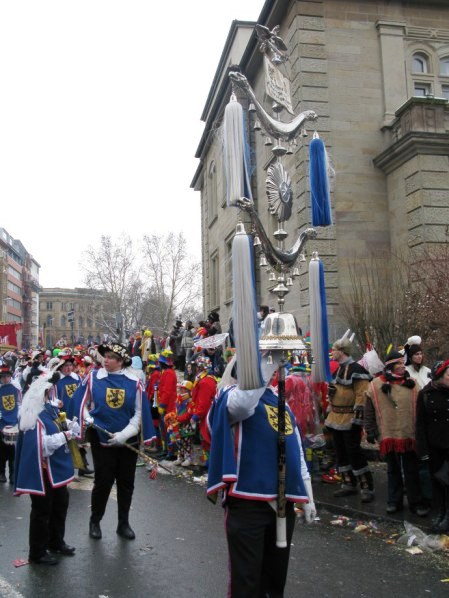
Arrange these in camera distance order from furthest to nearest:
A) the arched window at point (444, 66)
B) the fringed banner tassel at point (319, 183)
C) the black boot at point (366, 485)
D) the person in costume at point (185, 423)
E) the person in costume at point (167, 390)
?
the arched window at point (444, 66) → the person in costume at point (167, 390) → the person in costume at point (185, 423) → the black boot at point (366, 485) → the fringed banner tassel at point (319, 183)

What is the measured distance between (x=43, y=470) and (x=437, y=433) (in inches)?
162

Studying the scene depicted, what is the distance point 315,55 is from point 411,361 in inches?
480

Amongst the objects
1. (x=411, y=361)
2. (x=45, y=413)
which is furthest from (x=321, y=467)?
(x=45, y=413)

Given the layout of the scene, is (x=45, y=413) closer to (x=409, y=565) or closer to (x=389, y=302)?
(x=409, y=565)

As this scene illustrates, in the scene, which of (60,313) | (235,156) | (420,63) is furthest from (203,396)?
(60,313)

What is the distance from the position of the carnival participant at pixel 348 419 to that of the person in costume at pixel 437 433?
3.81 feet

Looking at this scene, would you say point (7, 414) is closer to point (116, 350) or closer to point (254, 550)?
point (116, 350)

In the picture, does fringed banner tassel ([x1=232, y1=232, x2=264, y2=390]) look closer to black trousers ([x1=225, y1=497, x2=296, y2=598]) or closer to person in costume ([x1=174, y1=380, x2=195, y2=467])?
black trousers ([x1=225, y1=497, x2=296, y2=598])

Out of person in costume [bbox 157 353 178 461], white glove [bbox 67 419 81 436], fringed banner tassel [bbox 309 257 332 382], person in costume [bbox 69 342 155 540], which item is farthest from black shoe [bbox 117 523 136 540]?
person in costume [bbox 157 353 178 461]

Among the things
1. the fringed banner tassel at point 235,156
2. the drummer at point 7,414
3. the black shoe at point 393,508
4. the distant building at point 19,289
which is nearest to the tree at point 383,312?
the black shoe at point 393,508

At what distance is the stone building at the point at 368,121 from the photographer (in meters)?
14.8

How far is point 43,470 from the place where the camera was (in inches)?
205

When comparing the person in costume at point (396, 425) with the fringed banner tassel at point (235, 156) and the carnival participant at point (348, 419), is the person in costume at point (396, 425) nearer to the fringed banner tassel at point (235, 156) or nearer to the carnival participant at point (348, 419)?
the carnival participant at point (348, 419)

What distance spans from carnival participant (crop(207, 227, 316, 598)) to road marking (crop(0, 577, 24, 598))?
2181 millimetres
